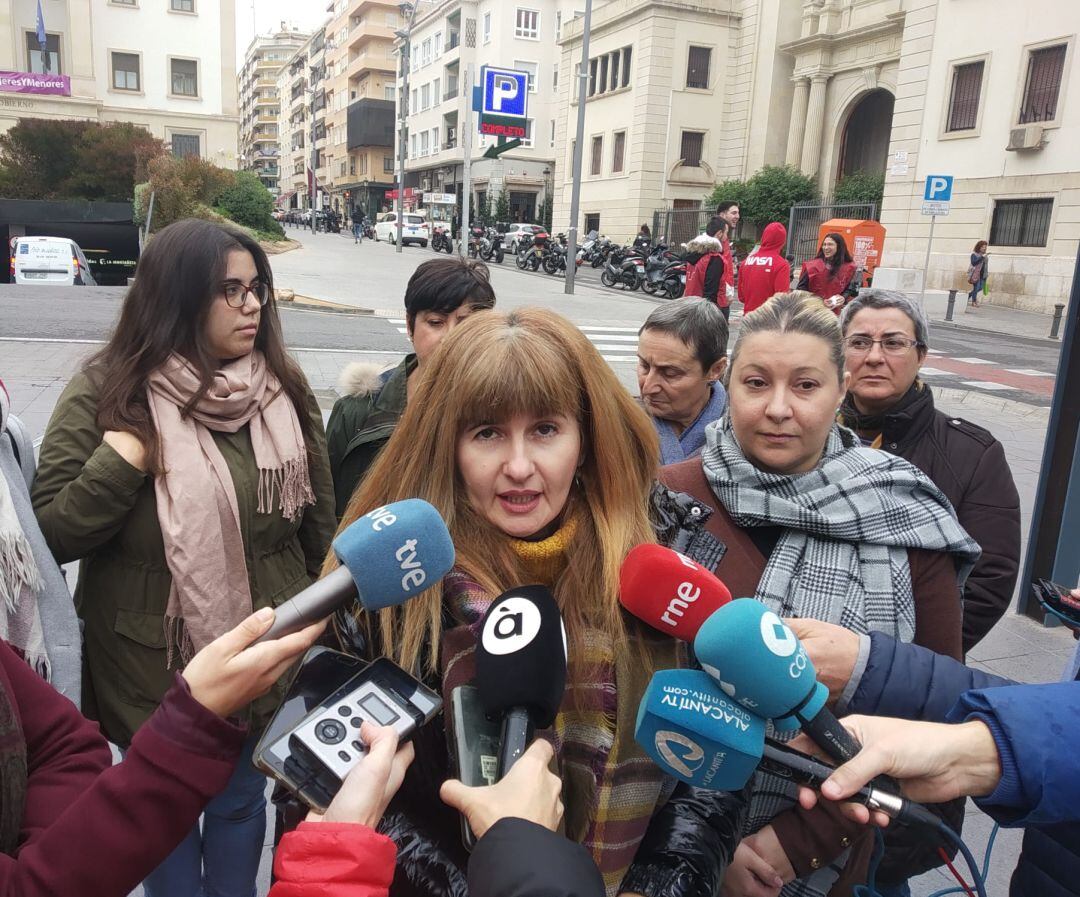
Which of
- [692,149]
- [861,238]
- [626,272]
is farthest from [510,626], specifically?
[692,149]

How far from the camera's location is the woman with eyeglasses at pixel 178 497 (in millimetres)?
2074

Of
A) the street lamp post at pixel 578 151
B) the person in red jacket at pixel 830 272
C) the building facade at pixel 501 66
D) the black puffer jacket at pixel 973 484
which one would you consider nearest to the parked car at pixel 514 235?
the building facade at pixel 501 66

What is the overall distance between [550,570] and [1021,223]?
2463cm

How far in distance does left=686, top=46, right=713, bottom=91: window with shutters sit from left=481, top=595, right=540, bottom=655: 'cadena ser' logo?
121 ft

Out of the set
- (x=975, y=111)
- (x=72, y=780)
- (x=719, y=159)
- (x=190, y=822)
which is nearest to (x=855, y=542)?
(x=190, y=822)

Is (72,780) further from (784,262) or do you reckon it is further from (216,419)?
(784,262)

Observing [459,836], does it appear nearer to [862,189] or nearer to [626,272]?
[626,272]

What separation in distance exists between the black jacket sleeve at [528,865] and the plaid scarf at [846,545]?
950 mm

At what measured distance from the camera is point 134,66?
38188 millimetres

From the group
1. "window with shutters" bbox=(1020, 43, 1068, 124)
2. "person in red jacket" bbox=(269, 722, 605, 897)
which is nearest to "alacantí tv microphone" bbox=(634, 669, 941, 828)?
"person in red jacket" bbox=(269, 722, 605, 897)

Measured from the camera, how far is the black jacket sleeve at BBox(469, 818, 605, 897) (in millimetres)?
865

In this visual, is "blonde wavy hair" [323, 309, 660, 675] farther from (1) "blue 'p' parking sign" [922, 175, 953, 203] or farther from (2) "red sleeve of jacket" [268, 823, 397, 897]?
(1) "blue 'p' parking sign" [922, 175, 953, 203]

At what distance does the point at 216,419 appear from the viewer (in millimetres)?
2242

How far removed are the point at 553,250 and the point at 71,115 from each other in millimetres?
24628
